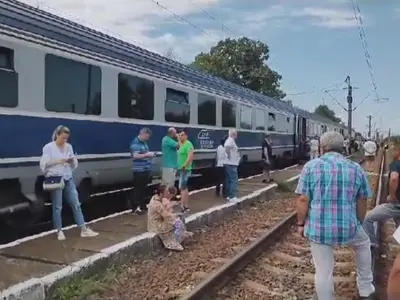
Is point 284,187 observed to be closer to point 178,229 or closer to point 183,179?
point 183,179

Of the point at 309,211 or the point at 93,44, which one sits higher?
the point at 93,44

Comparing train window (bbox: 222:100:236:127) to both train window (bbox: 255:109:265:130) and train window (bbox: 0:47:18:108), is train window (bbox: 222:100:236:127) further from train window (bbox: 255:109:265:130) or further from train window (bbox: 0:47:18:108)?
train window (bbox: 0:47:18:108)

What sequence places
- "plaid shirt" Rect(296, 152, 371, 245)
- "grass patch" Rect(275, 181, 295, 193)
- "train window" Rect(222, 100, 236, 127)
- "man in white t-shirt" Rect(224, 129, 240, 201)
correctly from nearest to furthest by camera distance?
"plaid shirt" Rect(296, 152, 371, 245) → "man in white t-shirt" Rect(224, 129, 240, 201) → "grass patch" Rect(275, 181, 295, 193) → "train window" Rect(222, 100, 236, 127)

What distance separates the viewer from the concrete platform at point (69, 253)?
583 centimetres

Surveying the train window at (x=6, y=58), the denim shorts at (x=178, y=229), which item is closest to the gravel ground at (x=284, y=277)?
the denim shorts at (x=178, y=229)

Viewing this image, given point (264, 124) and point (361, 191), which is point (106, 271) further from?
point (264, 124)

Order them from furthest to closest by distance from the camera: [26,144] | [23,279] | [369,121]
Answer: [369,121] < [26,144] < [23,279]

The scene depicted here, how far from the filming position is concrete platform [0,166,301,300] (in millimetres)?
5826

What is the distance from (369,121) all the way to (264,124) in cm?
7133

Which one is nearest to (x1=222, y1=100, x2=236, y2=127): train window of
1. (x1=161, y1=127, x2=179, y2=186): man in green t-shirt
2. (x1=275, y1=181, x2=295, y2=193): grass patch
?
(x1=275, y1=181, x2=295, y2=193): grass patch

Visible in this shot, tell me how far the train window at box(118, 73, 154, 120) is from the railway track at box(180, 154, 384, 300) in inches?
149

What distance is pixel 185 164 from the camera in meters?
11.5

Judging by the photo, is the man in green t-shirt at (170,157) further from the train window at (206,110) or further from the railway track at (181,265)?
the train window at (206,110)

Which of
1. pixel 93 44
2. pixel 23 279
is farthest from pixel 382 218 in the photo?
pixel 93 44
